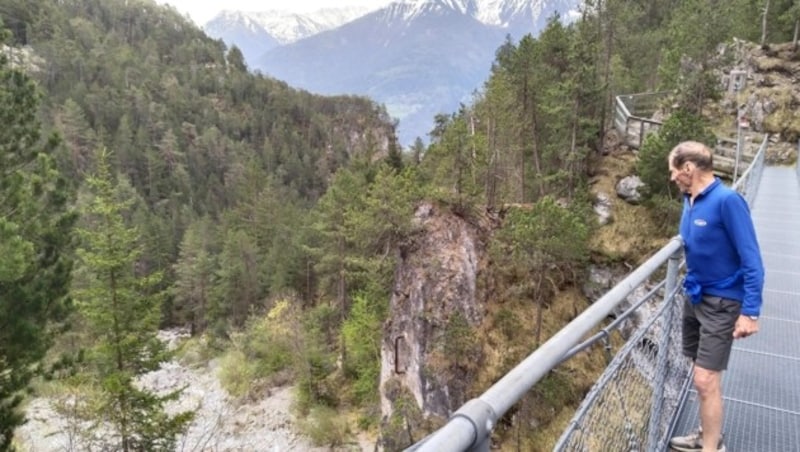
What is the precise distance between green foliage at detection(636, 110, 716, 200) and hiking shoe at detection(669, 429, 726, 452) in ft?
44.6

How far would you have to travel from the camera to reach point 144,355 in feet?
50.0

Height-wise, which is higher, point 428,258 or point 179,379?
Result: point 428,258

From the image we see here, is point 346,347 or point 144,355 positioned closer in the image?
point 144,355

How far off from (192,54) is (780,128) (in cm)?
12359

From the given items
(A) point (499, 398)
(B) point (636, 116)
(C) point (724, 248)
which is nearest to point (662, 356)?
(C) point (724, 248)

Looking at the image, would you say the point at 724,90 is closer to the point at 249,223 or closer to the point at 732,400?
the point at 732,400

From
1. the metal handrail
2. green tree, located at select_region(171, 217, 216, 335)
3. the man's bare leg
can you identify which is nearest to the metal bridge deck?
the man's bare leg

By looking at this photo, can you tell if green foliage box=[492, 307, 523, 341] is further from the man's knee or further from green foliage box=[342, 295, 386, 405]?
the man's knee

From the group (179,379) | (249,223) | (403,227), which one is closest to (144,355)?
(403,227)

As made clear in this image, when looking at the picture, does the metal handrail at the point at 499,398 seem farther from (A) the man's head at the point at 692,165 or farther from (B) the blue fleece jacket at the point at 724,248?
(A) the man's head at the point at 692,165

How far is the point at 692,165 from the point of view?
10.4 ft

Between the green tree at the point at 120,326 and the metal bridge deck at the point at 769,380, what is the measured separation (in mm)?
14469

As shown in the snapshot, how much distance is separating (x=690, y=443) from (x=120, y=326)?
1525cm

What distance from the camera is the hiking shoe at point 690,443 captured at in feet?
11.2
